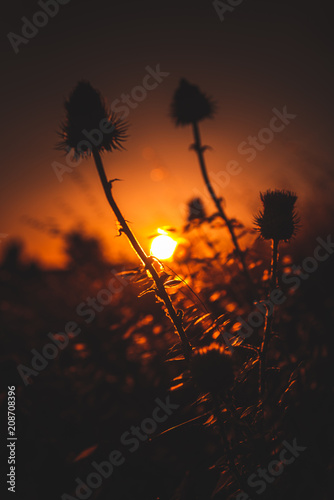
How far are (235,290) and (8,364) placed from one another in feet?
10.5

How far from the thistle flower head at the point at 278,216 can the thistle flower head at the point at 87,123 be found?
1.45m

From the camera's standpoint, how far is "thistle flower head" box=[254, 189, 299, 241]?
1.97 meters

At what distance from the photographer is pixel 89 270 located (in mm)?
5590

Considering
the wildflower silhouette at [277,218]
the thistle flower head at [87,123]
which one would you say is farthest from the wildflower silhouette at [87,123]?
the wildflower silhouette at [277,218]

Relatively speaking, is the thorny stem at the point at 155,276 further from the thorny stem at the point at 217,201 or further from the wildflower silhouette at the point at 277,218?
the thorny stem at the point at 217,201

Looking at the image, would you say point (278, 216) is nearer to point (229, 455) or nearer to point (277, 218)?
point (277, 218)

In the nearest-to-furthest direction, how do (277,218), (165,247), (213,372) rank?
(213,372), (277,218), (165,247)

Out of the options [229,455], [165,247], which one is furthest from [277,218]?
[229,455]

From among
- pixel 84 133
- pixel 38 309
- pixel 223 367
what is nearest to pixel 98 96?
pixel 84 133

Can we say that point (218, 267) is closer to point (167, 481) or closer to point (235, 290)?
point (235, 290)

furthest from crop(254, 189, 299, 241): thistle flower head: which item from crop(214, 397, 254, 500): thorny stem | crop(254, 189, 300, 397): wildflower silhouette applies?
crop(214, 397, 254, 500): thorny stem

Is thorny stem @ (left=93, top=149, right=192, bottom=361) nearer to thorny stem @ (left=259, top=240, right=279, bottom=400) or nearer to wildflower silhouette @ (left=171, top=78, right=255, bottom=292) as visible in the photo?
thorny stem @ (left=259, top=240, right=279, bottom=400)

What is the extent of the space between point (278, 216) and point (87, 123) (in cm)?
183

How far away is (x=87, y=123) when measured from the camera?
2289mm
